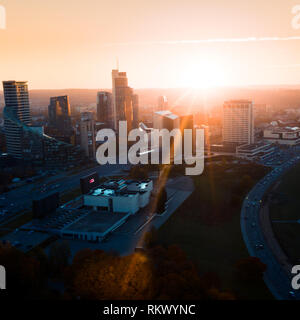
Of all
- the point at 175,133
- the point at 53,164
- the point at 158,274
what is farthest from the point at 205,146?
the point at 158,274

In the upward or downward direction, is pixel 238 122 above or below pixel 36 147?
above

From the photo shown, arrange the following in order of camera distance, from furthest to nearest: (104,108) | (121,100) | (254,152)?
1. (104,108)
2. (121,100)
3. (254,152)

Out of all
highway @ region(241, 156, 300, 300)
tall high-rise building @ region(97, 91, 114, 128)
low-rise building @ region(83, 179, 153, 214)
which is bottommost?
highway @ region(241, 156, 300, 300)

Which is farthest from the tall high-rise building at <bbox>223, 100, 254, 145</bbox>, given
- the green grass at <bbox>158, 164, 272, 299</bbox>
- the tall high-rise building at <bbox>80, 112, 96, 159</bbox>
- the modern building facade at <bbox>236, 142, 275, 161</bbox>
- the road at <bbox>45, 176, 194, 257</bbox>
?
the road at <bbox>45, 176, 194, 257</bbox>

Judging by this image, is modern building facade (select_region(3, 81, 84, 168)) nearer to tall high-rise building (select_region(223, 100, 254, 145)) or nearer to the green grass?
the green grass

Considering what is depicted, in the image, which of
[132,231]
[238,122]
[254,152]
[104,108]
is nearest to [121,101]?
[104,108]

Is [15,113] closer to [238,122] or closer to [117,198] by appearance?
[117,198]
